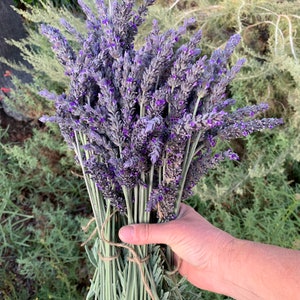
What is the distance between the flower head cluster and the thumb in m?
0.09

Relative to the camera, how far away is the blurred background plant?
6.31ft

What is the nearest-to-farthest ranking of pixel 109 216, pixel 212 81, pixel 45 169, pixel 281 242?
pixel 212 81 → pixel 109 216 → pixel 281 242 → pixel 45 169

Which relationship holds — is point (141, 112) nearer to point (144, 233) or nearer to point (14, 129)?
point (144, 233)

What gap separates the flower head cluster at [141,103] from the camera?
90 centimetres

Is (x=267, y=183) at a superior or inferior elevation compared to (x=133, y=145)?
inferior

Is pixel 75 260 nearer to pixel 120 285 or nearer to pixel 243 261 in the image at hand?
pixel 120 285

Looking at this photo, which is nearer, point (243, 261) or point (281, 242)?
point (243, 261)

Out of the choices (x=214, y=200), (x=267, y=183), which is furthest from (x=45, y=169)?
(x=267, y=183)

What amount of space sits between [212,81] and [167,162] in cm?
24

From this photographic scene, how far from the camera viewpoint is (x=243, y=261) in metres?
1.14

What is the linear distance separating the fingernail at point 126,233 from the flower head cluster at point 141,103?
0.28ft

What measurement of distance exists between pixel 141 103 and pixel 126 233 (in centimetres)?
38

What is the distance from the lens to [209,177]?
2.13 m

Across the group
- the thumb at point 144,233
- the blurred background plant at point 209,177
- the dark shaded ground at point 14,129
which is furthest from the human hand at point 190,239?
the dark shaded ground at point 14,129
